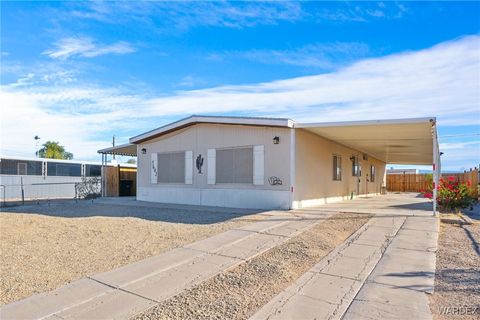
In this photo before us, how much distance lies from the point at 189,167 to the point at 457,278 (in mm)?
10291

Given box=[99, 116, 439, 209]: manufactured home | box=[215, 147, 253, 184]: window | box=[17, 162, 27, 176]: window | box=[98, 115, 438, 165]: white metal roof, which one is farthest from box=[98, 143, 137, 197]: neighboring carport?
box=[215, 147, 253, 184]: window

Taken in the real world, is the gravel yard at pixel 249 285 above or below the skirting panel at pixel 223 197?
below

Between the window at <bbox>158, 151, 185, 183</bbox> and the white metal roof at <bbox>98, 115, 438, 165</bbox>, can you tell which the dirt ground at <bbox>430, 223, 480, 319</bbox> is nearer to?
the white metal roof at <bbox>98, 115, 438, 165</bbox>

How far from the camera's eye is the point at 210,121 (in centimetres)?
1255

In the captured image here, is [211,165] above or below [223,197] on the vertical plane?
above

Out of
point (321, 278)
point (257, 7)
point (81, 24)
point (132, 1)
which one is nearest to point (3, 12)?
point (81, 24)

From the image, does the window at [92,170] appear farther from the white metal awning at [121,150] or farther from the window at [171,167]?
the window at [171,167]

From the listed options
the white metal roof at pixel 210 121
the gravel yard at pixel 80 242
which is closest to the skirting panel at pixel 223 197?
the gravel yard at pixel 80 242

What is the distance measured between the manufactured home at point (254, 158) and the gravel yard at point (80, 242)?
194cm

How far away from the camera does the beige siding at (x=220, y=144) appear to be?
439 inches

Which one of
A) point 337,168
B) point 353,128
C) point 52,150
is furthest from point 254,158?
point 52,150

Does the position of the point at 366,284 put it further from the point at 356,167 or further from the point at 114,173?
the point at 114,173

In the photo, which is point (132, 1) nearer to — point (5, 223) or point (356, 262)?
point (5, 223)

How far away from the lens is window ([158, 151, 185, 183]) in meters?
14.0
